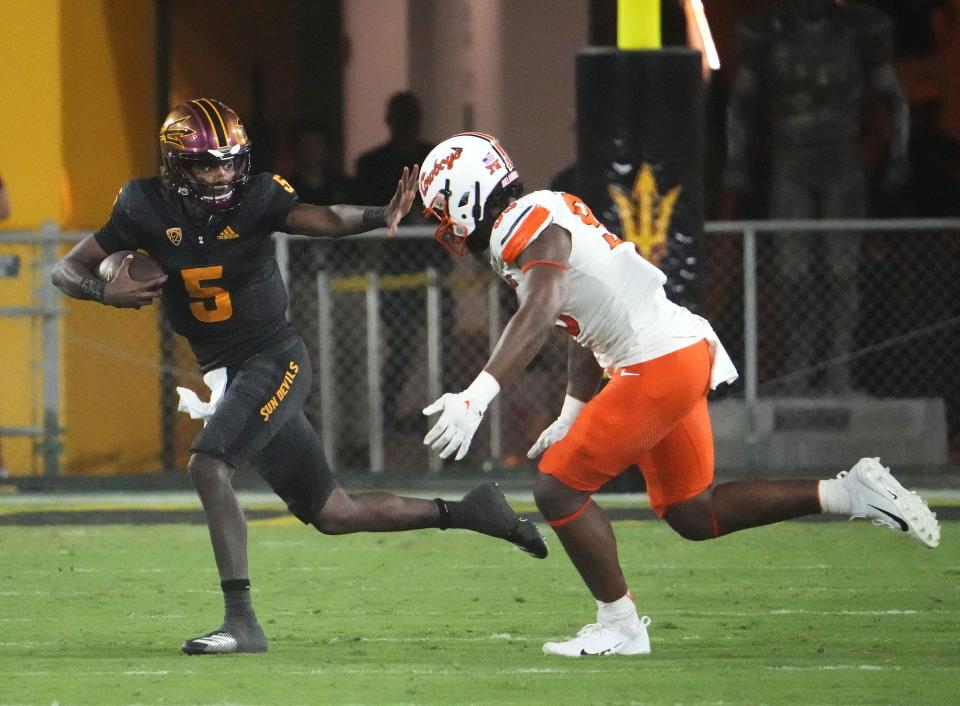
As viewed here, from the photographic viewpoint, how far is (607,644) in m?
6.33

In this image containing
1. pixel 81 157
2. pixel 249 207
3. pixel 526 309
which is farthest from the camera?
pixel 81 157

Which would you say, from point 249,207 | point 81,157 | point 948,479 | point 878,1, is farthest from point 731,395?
point 249,207

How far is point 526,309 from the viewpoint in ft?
19.6

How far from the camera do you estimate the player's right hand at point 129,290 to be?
21.5ft

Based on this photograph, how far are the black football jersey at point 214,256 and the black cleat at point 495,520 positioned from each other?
0.93m

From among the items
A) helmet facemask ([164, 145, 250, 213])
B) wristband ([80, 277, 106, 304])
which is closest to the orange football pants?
helmet facemask ([164, 145, 250, 213])

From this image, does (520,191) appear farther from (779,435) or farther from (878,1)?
(878,1)

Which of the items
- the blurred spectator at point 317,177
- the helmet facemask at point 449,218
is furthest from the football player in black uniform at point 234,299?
the blurred spectator at point 317,177

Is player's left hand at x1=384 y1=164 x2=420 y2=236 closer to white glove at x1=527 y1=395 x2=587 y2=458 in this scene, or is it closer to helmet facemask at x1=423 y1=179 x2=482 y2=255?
helmet facemask at x1=423 y1=179 x2=482 y2=255

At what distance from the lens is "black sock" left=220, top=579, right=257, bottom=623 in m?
6.51

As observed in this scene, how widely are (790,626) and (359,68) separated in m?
7.96

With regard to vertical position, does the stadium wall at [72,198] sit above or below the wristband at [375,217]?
below

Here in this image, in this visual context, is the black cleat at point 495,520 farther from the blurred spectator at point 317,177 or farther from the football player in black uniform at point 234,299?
the blurred spectator at point 317,177

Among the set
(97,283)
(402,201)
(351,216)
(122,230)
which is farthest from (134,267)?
(402,201)
